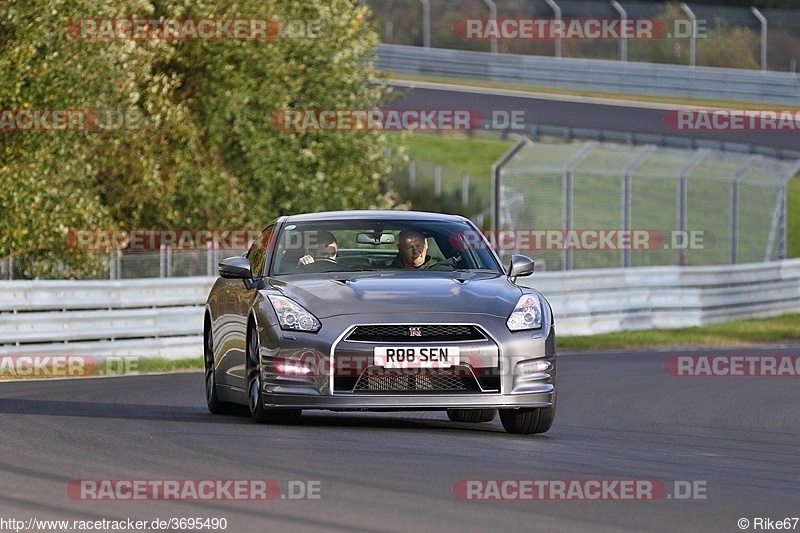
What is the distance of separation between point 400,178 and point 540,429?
37560 millimetres

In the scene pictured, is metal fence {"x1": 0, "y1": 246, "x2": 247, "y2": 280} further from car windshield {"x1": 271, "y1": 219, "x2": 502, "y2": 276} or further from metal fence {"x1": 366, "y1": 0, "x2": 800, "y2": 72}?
metal fence {"x1": 366, "y1": 0, "x2": 800, "y2": 72}

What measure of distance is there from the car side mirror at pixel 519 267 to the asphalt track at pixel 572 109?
86.9 ft

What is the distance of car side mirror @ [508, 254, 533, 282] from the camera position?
1123 centimetres

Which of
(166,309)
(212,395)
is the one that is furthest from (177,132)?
(212,395)

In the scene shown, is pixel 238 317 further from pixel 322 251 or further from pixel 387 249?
pixel 387 249

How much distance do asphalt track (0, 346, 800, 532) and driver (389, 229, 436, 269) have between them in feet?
3.53

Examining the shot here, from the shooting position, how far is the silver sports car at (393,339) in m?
10.1

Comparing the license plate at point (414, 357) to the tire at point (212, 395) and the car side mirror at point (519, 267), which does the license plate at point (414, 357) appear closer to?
the car side mirror at point (519, 267)

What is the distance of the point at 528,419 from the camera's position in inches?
420

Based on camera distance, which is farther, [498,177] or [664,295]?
[498,177]

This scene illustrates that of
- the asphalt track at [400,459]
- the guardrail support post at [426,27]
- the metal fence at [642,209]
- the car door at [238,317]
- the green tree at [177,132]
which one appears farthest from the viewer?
the guardrail support post at [426,27]

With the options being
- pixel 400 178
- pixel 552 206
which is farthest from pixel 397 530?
pixel 400 178

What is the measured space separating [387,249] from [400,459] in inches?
126

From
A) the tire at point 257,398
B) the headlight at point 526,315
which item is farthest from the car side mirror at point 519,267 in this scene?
the tire at point 257,398
